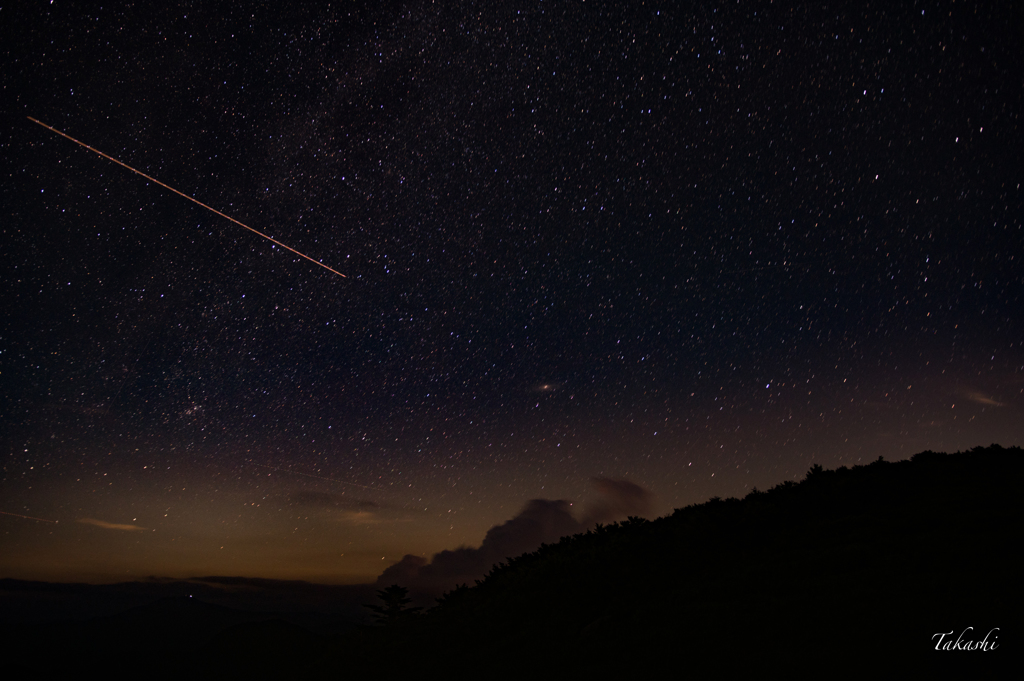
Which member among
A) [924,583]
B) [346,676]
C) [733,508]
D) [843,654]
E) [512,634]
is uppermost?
[733,508]

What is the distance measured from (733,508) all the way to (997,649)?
1239cm

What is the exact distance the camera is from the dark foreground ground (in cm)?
723

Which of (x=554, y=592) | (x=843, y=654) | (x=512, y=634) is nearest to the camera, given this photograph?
(x=843, y=654)

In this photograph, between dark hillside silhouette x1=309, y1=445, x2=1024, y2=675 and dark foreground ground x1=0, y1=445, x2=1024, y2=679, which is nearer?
dark foreground ground x1=0, y1=445, x2=1024, y2=679

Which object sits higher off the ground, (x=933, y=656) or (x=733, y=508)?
(x=733, y=508)

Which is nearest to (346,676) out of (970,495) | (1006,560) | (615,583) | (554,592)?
(554,592)

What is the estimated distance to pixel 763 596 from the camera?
9.61 meters

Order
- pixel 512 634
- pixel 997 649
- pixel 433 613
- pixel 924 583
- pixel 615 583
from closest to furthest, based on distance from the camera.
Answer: pixel 997 649
pixel 924 583
pixel 512 634
pixel 615 583
pixel 433 613

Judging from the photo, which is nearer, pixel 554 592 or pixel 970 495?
pixel 970 495

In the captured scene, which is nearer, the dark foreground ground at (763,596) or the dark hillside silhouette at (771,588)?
the dark foreground ground at (763,596)

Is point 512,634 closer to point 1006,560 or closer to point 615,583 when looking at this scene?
point 615,583

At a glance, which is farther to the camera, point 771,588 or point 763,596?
point 771,588

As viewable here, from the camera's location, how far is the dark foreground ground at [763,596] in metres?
7.23

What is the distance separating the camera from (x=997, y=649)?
20.4 feet
